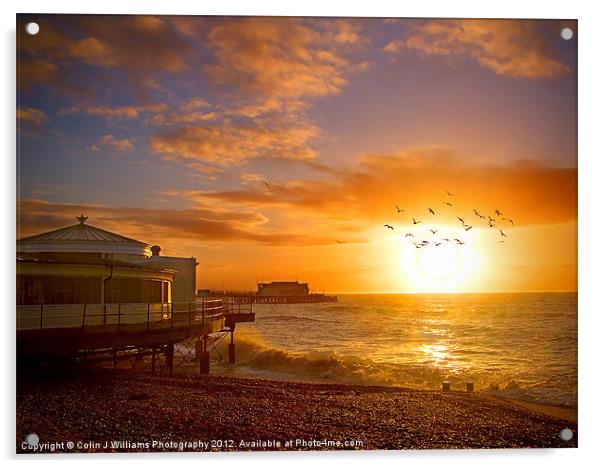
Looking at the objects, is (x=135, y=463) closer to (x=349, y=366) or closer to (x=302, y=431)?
(x=302, y=431)

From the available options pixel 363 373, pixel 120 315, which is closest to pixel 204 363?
pixel 120 315

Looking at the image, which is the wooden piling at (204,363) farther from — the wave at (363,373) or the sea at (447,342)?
the sea at (447,342)

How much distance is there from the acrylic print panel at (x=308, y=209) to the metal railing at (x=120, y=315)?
4 cm

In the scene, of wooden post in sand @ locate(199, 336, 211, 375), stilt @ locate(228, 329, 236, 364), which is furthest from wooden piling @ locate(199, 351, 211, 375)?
stilt @ locate(228, 329, 236, 364)

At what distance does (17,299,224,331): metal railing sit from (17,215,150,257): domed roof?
24.2 inches

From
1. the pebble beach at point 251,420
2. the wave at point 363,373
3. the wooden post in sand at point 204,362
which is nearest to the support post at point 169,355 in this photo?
the wooden post in sand at point 204,362

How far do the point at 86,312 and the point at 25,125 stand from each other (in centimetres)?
220

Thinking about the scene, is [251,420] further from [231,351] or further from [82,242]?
[231,351]

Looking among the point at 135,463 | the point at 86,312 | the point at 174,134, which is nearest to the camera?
the point at 135,463

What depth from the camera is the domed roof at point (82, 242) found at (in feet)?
21.9

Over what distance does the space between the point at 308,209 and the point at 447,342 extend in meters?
2.08

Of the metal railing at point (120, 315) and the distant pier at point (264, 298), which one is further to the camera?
the distant pier at point (264, 298)

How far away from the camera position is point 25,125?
6613 millimetres

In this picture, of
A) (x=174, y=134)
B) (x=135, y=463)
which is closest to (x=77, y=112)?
(x=174, y=134)
